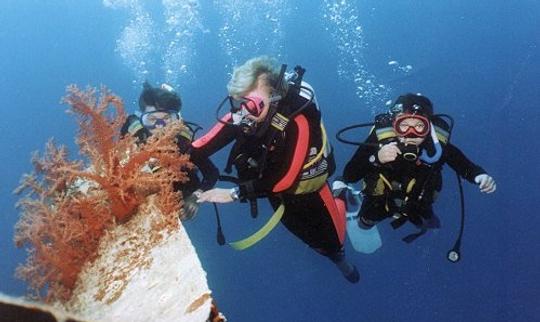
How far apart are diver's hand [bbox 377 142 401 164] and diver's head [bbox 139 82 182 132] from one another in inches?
87.9

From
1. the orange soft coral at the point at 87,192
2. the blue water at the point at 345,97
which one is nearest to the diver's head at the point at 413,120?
the orange soft coral at the point at 87,192

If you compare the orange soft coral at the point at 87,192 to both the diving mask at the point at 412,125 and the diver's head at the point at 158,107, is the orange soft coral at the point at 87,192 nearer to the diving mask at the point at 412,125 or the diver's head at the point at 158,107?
the diver's head at the point at 158,107

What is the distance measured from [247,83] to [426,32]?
38156 millimetres

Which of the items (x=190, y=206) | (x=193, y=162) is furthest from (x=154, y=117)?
(x=190, y=206)

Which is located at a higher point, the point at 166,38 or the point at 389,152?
the point at 166,38

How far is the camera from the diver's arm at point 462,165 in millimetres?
4678

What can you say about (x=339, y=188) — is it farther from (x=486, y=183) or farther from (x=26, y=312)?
(x=26, y=312)

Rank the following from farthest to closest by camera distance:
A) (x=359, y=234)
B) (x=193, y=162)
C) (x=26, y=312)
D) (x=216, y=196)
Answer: (x=359, y=234)
(x=193, y=162)
(x=216, y=196)
(x=26, y=312)

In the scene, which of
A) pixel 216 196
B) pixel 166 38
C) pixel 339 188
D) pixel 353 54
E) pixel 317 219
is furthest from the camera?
pixel 353 54

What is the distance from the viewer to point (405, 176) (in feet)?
15.8

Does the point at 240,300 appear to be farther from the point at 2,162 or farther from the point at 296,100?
the point at 2,162

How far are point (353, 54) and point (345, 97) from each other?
801cm

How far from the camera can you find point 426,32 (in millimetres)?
37719

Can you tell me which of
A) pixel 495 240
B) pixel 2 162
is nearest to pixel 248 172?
pixel 495 240
